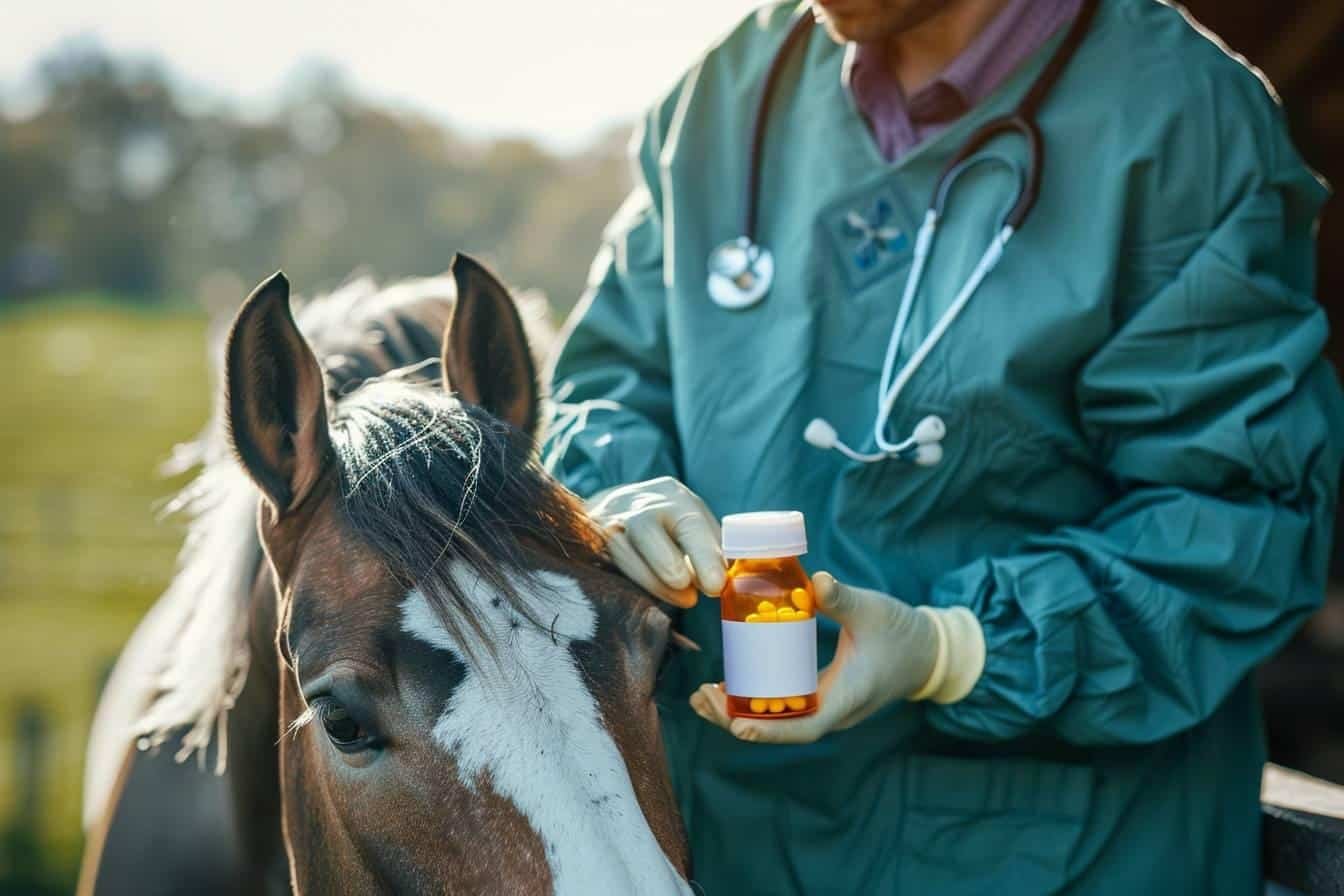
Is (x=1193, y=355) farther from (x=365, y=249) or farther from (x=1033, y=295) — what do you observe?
(x=365, y=249)

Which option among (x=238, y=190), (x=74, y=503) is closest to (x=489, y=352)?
(x=74, y=503)

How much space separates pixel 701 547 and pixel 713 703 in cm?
19

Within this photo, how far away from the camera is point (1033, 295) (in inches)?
69.2

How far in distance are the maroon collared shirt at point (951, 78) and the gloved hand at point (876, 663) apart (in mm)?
724

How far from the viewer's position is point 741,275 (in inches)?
76.5

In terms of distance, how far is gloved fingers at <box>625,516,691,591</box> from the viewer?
5.00 ft

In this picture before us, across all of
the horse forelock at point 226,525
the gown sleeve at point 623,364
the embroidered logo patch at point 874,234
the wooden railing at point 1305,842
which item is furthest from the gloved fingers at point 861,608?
the wooden railing at point 1305,842

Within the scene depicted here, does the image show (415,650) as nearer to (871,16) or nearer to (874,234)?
(874,234)

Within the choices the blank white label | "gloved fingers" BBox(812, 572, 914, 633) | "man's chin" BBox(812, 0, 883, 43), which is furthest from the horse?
"man's chin" BBox(812, 0, 883, 43)

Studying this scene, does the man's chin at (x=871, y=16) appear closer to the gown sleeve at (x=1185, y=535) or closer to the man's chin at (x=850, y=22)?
the man's chin at (x=850, y=22)

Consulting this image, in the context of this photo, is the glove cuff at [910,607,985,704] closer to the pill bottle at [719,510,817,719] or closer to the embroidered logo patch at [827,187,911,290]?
the pill bottle at [719,510,817,719]

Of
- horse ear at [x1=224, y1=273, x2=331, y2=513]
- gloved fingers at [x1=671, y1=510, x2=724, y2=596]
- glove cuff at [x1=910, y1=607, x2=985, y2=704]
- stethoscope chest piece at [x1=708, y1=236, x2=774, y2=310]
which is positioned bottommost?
glove cuff at [x1=910, y1=607, x2=985, y2=704]

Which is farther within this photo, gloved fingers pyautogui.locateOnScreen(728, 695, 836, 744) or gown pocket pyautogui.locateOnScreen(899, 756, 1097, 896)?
gown pocket pyautogui.locateOnScreen(899, 756, 1097, 896)

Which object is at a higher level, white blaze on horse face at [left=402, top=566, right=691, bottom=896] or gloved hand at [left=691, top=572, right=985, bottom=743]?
white blaze on horse face at [left=402, top=566, right=691, bottom=896]
